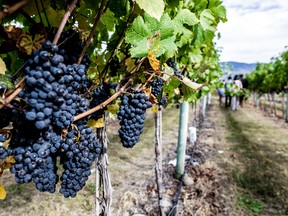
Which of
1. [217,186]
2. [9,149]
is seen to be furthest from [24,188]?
[9,149]

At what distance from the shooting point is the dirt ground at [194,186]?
14.4 ft

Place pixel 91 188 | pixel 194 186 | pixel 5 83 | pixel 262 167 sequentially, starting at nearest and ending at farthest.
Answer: pixel 5 83 < pixel 91 188 < pixel 194 186 < pixel 262 167

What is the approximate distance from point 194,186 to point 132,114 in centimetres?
394

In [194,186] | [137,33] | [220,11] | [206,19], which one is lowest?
[194,186]

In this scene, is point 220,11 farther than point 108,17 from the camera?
Yes

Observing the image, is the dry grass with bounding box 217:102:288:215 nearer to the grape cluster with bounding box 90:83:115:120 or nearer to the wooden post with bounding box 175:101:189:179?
the wooden post with bounding box 175:101:189:179

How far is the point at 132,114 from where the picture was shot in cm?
172

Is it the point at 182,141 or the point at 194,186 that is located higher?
the point at 182,141

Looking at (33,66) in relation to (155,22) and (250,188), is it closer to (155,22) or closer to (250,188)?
(155,22)

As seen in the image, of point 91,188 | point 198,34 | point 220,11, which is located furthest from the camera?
point 91,188

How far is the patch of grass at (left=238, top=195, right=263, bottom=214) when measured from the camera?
4.67 meters

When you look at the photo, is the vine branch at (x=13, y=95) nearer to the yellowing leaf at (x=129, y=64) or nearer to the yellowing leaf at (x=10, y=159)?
the yellowing leaf at (x=10, y=159)

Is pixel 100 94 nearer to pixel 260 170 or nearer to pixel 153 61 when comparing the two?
Result: pixel 153 61

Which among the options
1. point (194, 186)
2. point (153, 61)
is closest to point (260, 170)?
point (194, 186)
